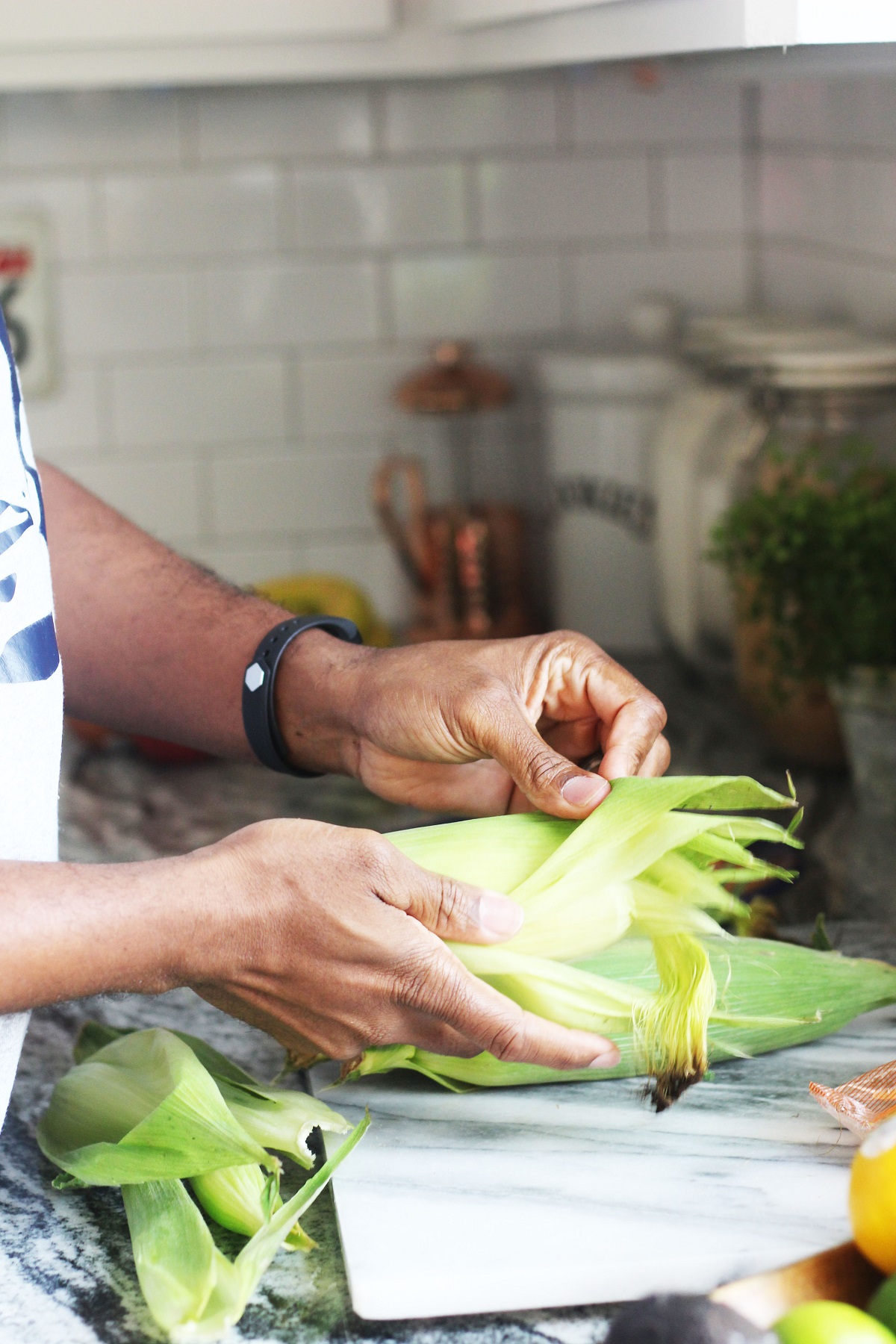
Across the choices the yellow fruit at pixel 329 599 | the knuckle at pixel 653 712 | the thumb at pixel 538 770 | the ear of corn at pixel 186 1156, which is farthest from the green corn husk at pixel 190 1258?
the yellow fruit at pixel 329 599

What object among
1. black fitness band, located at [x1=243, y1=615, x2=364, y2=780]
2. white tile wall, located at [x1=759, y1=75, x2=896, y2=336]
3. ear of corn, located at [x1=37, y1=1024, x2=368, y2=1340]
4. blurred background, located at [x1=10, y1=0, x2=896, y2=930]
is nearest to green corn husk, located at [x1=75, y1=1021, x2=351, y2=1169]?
ear of corn, located at [x1=37, y1=1024, x2=368, y2=1340]

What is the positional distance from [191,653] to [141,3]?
86 centimetres

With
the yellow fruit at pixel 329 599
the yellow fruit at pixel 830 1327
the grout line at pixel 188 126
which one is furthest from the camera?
the grout line at pixel 188 126

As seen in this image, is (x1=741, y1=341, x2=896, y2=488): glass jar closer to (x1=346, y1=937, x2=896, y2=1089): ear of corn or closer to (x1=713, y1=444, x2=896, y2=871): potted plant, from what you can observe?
(x1=713, y1=444, x2=896, y2=871): potted plant

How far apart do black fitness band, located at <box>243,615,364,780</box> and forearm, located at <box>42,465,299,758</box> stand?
0.02 meters

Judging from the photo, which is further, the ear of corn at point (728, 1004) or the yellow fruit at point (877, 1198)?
the ear of corn at point (728, 1004)

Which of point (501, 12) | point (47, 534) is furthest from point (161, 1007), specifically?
point (501, 12)

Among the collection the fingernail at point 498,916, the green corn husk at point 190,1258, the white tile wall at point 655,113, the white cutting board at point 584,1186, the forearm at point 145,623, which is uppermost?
the white tile wall at point 655,113

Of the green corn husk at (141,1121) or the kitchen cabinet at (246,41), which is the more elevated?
the kitchen cabinet at (246,41)

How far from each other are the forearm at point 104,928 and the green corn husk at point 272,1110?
11 cm

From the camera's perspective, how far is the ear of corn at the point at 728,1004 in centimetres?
78

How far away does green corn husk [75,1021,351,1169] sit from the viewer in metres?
0.75

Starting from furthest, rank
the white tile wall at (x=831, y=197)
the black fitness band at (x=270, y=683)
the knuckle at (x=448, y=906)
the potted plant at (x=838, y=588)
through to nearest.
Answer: the white tile wall at (x=831, y=197) → the potted plant at (x=838, y=588) → the black fitness band at (x=270, y=683) → the knuckle at (x=448, y=906)

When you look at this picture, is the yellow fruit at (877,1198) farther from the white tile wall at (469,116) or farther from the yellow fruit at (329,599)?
the white tile wall at (469,116)
